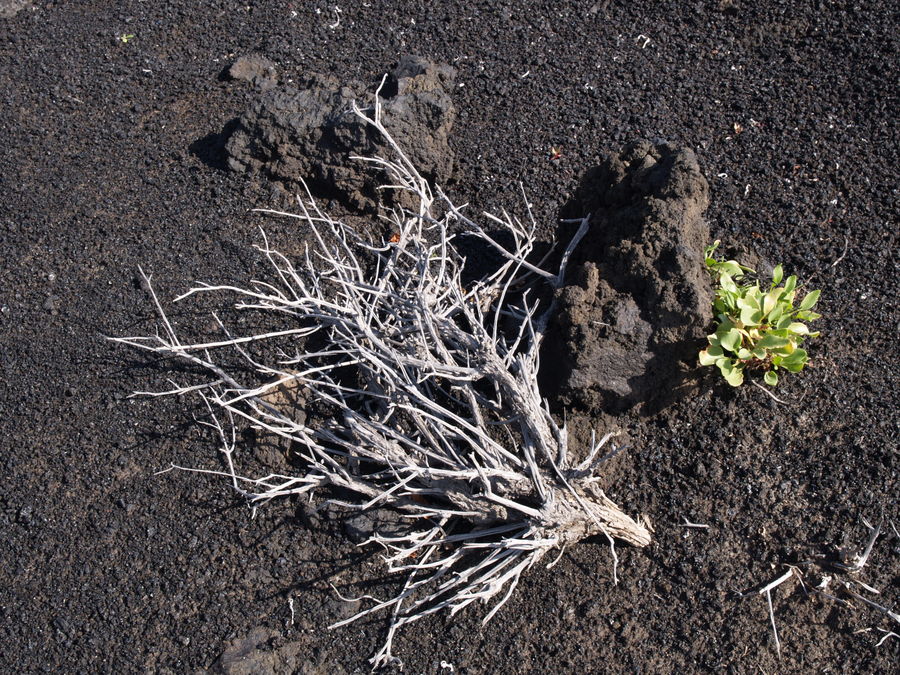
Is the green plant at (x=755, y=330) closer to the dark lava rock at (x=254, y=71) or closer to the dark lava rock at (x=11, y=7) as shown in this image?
the dark lava rock at (x=254, y=71)

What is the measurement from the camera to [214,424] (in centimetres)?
245

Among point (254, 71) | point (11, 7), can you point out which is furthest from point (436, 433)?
point (11, 7)

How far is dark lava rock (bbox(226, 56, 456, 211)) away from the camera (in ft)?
9.15

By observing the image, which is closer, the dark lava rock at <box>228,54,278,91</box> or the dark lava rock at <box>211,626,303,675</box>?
the dark lava rock at <box>211,626,303,675</box>

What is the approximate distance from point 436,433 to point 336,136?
4.18 feet

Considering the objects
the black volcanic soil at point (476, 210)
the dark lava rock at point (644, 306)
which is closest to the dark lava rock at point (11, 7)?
the black volcanic soil at point (476, 210)

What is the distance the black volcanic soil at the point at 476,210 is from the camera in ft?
6.86

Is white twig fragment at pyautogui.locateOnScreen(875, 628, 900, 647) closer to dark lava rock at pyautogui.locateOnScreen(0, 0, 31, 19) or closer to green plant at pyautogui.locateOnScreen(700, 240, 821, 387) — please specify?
green plant at pyautogui.locateOnScreen(700, 240, 821, 387)

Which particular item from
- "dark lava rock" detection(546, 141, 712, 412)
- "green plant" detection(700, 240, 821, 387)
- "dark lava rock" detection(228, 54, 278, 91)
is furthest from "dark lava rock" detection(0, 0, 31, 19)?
"green plant" detection(700, 240, 821, 387)

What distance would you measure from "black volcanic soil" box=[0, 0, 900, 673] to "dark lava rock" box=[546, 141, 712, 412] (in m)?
0.15

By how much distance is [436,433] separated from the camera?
7.34 ft

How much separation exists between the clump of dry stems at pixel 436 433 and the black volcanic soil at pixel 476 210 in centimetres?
13

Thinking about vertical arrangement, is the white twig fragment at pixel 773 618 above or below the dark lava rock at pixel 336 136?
below

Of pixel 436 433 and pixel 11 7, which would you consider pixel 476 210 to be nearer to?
pixel 436 433
